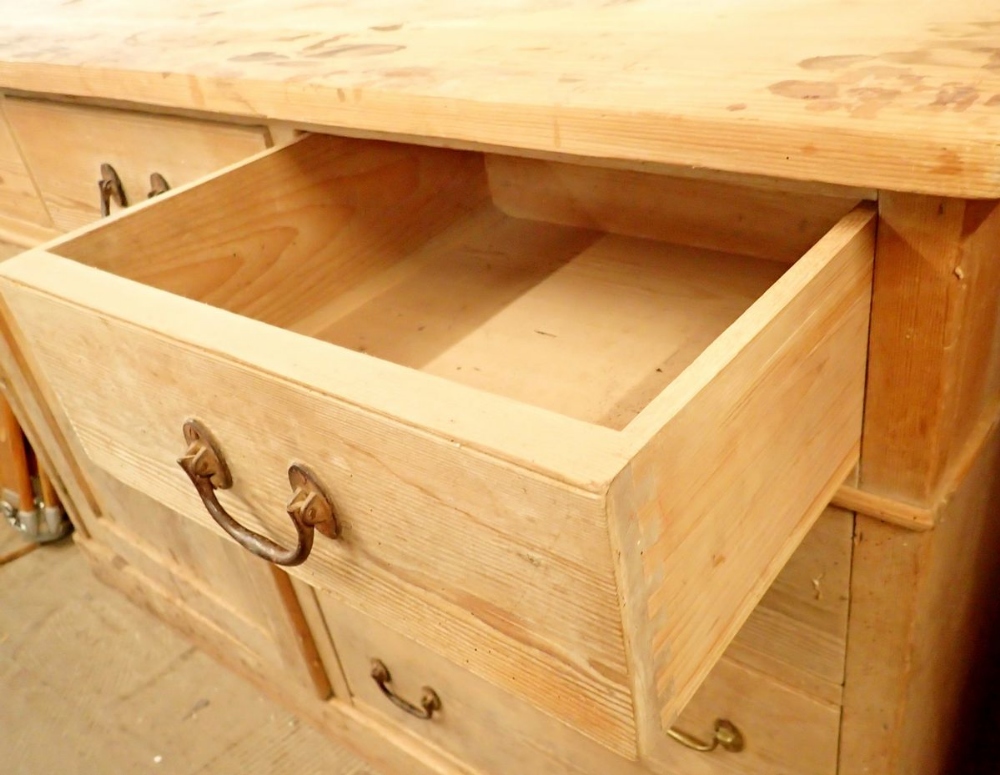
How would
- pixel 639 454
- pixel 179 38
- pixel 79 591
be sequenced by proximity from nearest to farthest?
pixel 639 454 → pixel 179 38 → pixel 79 591

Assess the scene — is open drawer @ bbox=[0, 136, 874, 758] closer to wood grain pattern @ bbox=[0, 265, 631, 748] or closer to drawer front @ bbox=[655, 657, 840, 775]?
wood grain pattern @ bbox=[0, 265, 631, 748]

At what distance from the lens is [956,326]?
0.46 metres

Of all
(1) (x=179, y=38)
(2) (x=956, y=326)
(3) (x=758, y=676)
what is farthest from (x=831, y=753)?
(1) (x=179, y=38)

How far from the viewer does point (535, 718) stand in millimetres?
778

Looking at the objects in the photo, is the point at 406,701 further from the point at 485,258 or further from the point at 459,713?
the point at 485,258

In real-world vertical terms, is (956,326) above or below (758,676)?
above

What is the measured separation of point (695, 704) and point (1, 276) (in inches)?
23.0

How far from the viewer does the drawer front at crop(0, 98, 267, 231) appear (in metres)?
0.75

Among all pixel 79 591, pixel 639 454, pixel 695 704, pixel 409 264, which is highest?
pixel 639 454

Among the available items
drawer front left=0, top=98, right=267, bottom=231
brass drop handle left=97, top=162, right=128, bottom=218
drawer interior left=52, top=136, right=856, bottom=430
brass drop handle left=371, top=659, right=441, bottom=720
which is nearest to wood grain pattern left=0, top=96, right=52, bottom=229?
drawer front left=0, top=98, right=267, bottom=231

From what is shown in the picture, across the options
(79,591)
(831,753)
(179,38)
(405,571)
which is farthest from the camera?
(79,591)

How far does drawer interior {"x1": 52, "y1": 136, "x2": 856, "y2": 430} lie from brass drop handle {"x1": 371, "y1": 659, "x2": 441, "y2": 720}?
402 millimetres

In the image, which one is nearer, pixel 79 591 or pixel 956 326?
pixel 956 326

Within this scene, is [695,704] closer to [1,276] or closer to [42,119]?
[1,276]
